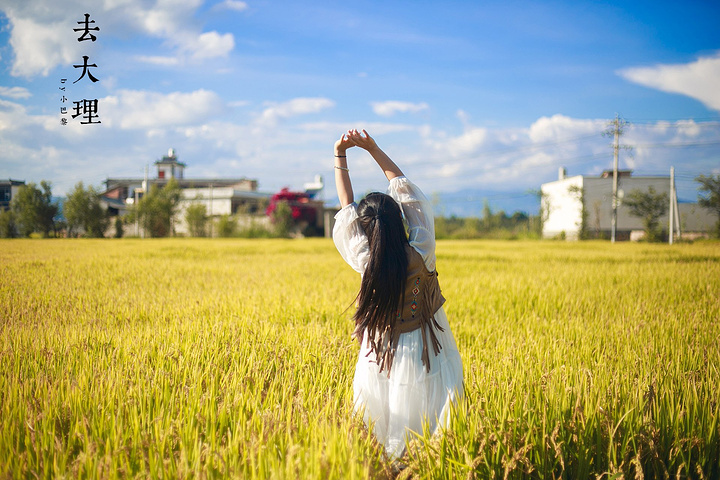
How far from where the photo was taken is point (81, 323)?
3592mm

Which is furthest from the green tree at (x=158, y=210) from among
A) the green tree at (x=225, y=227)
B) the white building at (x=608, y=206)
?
the white building at (x=608, y=206)

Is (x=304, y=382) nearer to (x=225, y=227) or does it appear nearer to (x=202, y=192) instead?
(x=225, y=227)

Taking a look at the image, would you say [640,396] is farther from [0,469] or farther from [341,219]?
[0,469]

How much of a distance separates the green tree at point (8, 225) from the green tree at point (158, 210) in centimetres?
1157

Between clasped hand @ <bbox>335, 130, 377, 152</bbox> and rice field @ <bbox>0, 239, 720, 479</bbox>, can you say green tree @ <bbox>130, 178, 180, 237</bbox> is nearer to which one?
rice field @ <bbox>0, 239, 720, 479</bbox>

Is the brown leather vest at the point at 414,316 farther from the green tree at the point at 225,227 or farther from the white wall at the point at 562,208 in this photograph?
the white wall at the point at 562,208

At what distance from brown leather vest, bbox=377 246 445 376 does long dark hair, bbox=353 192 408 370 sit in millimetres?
66

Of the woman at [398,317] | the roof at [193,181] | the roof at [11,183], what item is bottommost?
the woman at [398,317]

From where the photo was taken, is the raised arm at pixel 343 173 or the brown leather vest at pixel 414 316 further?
the raised arm at pixel 343 173

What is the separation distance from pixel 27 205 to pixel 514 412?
6421 millimetres

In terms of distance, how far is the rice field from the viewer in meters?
A: 1.54

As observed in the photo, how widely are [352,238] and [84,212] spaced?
8.34 meters

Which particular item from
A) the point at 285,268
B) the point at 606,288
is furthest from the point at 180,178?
the point at 606,288

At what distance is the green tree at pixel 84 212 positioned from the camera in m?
7.84
